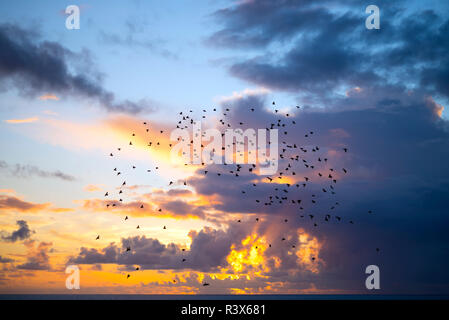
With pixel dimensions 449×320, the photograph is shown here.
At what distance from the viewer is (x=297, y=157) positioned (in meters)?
93.3
